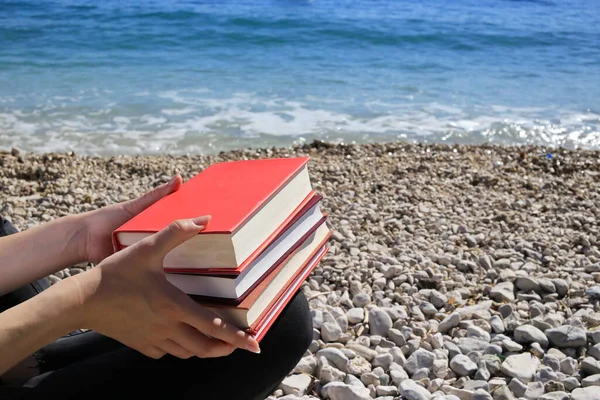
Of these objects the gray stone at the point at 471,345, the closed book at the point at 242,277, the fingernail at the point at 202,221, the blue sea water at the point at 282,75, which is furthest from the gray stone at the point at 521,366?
the blue sea water at the point at 282,75

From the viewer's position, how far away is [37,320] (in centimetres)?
101

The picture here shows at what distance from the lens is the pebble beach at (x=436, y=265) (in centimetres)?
181

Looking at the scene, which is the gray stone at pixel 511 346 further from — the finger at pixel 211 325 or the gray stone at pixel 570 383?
the finger at pixel 211 325

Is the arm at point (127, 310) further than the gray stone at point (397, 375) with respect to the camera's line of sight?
No

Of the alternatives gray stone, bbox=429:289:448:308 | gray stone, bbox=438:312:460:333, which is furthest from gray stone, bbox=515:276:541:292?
gray stone, bbox=438:312:460:333

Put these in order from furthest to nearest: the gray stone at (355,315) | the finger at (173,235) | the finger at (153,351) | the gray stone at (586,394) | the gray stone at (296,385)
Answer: the gray stone at (355,315) < the gray stone at (296,385) < the gray stone at (586,394) < the finger at (153,351) < the finger at (173,235)

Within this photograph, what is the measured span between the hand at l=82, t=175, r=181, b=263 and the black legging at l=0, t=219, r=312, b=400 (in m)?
0.23

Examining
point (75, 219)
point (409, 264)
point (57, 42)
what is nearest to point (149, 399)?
point (75, 219)

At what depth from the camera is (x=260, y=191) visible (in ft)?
3.84

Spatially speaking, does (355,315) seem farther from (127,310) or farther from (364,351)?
(127,310)

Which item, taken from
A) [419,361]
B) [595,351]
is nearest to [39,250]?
[419,361]

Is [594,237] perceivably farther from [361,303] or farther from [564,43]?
[564,43]

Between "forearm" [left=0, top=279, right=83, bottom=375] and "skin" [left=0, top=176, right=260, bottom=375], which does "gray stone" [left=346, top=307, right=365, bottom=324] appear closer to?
"skin" [left=0, top=176, right=260, bottom=375]

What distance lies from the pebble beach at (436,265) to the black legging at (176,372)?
43cm
